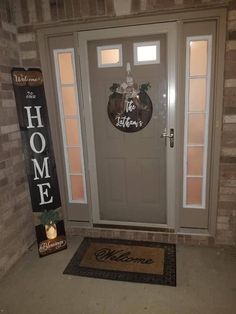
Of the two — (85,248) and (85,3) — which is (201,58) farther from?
(85,248)

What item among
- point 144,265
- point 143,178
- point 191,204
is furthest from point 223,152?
point 144,265

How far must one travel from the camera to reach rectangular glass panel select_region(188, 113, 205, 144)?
2160mm

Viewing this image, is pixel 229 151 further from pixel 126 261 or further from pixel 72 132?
pixel 72 132

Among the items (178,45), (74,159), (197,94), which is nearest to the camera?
(178,45)

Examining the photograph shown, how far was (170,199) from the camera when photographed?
2340mm

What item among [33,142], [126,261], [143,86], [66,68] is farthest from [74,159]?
[126,261]

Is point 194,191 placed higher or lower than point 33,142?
lower

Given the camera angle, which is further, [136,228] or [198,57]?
[136,228]

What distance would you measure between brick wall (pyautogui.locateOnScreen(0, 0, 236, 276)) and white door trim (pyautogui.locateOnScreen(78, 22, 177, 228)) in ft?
0.41

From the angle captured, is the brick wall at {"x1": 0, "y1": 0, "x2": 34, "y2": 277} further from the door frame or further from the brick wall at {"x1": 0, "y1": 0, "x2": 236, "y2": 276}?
the door frame

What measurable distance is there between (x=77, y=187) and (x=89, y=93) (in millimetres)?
980

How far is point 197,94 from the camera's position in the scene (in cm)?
212

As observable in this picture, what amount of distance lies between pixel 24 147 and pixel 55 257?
1.08 metres

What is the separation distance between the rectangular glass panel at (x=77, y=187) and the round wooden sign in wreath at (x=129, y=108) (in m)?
0.70
